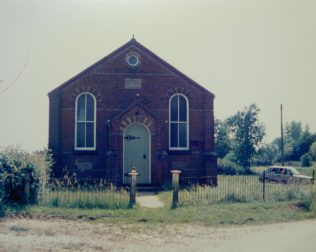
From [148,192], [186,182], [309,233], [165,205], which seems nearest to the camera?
[309,233]

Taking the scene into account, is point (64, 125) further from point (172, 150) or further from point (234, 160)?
point (234, 160)

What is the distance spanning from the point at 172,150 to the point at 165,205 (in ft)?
23.2

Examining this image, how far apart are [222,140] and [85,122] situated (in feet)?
108

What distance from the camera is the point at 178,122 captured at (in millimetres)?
20359

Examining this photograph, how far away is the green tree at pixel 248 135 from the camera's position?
4297 centimetres

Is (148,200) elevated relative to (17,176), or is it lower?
lower

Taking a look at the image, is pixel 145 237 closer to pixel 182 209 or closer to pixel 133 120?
pixel 182 209

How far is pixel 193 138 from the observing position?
20250mm

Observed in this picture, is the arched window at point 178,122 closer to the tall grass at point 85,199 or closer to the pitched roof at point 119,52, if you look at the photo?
the pitched roof at point 119,52

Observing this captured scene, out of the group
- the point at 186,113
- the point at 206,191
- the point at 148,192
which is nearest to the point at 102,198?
the point at 206,191

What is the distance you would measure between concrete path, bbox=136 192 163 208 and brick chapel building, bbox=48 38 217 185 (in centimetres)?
217

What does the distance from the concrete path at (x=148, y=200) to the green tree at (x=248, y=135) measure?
91.1 ft

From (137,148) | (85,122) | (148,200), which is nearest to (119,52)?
(85,122)

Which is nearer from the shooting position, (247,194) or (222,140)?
(247,194)
